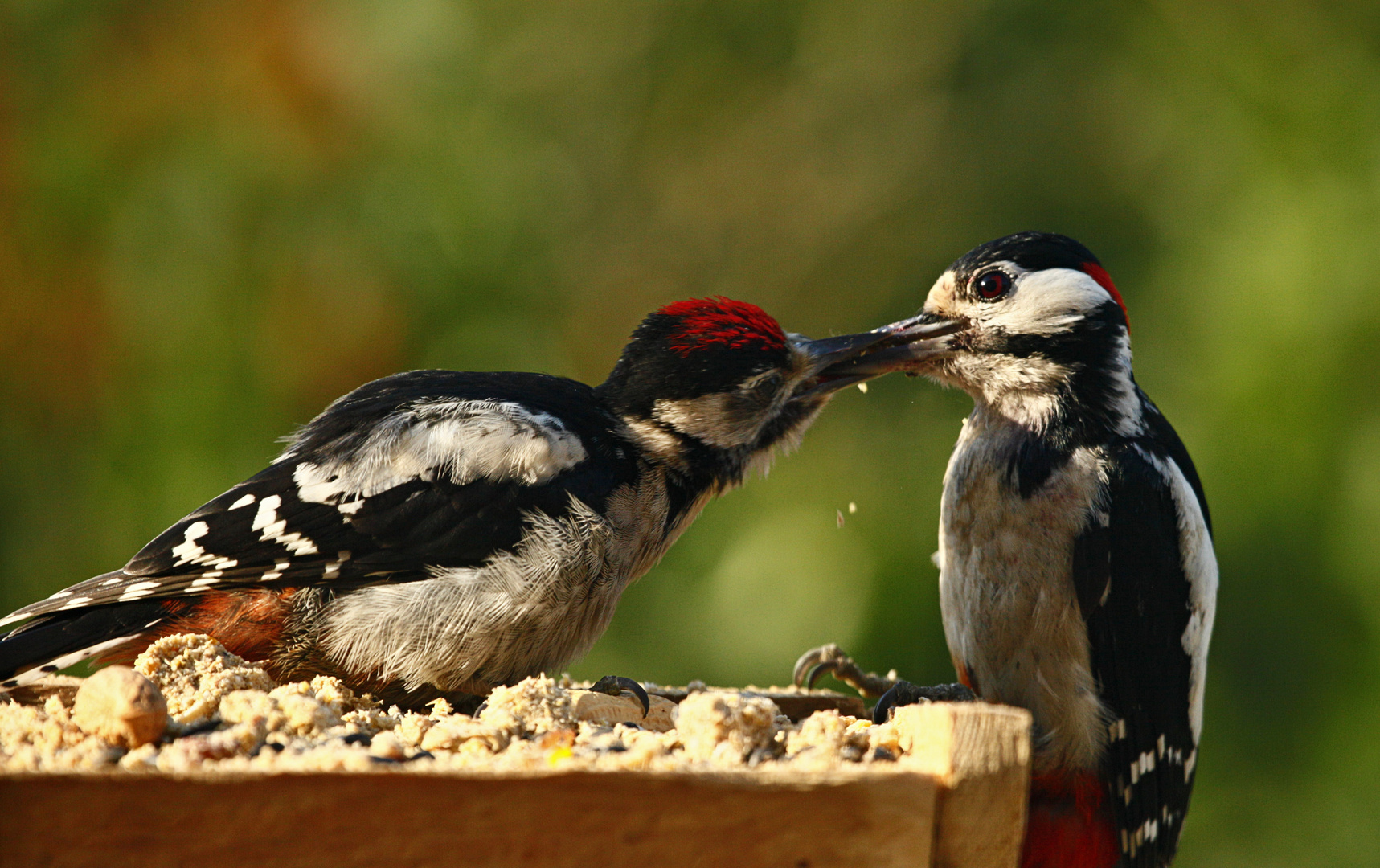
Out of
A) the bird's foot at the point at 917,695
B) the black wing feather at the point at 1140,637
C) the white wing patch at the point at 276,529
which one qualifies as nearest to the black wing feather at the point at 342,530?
the white wing patch at the point at 276,529

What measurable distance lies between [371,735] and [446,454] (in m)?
0.74

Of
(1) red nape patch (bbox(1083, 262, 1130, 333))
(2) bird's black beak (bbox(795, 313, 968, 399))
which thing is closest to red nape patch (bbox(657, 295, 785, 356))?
(2) bird's black beak (bbox(795, 313, 968, 399))

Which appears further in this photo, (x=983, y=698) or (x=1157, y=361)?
(x=1157, y=361)

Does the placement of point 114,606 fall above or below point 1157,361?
below

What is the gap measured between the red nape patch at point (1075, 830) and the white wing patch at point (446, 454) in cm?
113

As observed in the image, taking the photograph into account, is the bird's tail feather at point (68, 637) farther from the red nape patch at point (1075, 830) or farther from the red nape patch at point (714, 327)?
the red nape patch at point (1075, 830)

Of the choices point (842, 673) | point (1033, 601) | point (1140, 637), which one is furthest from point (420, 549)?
point (1140, 637)

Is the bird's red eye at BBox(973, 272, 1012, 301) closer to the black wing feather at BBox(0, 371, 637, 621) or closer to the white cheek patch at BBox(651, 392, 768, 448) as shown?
the white cheek patch at BBox(651, 392, 768, 448)

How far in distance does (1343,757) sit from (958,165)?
121 inches

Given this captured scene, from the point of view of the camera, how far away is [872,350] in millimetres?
2562

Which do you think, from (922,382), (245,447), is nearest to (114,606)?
(245,447)

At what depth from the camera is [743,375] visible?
2.48 metres

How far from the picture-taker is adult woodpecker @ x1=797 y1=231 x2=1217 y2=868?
2.20m

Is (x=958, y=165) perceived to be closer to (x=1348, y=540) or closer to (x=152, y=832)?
(x=1348, y=540)
